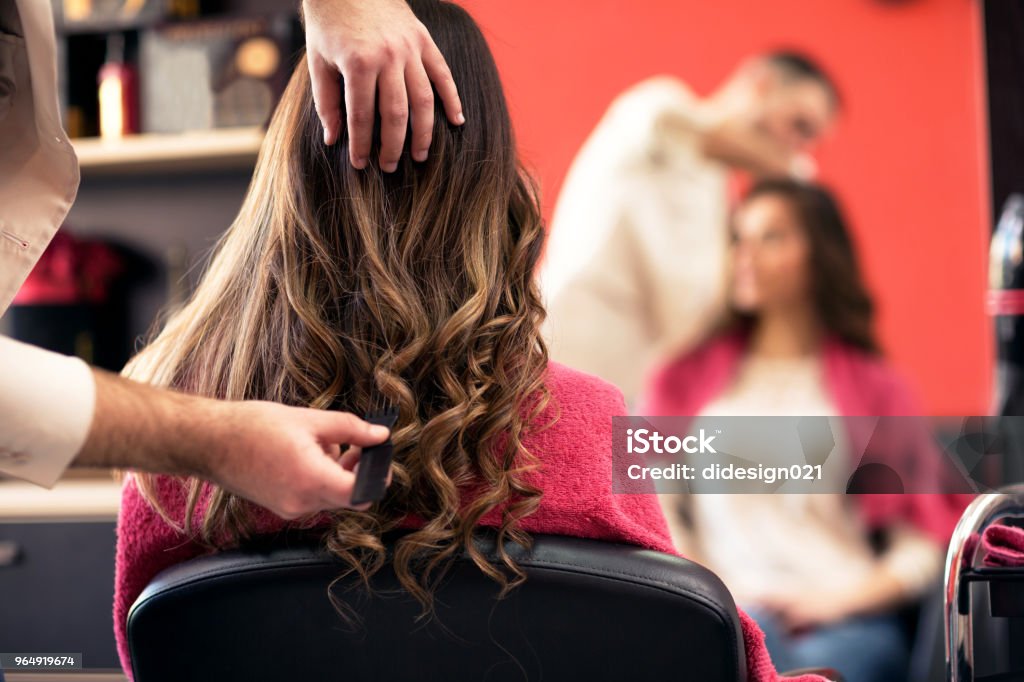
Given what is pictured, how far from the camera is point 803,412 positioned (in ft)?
8.68

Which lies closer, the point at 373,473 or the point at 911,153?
the point at 373,473

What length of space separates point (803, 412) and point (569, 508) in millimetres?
1877

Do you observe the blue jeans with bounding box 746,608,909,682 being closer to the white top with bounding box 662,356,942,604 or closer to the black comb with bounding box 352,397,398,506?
the white top with bounding box 662,356,942,604

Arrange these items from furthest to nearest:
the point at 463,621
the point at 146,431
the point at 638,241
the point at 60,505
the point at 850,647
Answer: the point at 638,241
the point at 850,647
the point at 60,505
the point at 463,621
the point at 146,431

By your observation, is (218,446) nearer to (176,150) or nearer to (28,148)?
(28,148)

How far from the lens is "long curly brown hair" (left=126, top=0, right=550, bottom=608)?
0.95 m

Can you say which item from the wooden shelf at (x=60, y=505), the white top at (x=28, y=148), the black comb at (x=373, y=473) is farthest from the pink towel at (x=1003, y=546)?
the wooden shelf at (x=60, y=505)

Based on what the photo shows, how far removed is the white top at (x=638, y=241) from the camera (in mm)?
2691

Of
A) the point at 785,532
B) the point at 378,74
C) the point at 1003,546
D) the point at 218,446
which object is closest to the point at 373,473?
the point at 218,446

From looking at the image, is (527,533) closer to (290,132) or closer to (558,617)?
(558,617)

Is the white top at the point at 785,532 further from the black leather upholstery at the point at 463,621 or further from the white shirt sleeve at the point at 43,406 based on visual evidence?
the white shirt sleeve at the point at 43,406

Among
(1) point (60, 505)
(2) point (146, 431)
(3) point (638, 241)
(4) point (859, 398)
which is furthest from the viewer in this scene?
(3) point (638, 241)

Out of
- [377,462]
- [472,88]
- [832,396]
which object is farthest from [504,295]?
[832,396]

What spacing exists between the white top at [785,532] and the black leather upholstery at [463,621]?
187 cm
